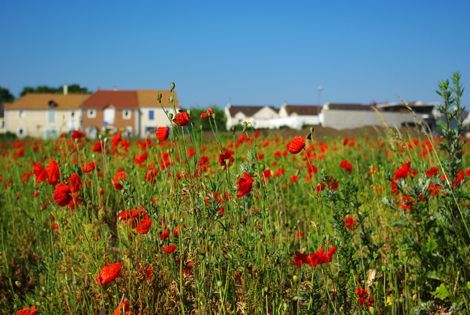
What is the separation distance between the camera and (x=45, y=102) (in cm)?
5756

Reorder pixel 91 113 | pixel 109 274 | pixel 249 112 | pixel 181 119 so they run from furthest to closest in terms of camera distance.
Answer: pixel 249 112
pixel 91 113
pixel 181 119
pixel 109 274

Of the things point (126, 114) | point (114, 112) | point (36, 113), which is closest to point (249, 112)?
point (126, 114)

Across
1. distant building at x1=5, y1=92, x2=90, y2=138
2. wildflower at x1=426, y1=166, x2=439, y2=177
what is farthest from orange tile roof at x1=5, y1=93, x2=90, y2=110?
wildflower at x1=426, y1=166, x2=439, y2=177

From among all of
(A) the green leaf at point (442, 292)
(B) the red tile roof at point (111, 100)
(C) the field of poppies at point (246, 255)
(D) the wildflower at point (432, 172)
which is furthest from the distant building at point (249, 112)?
(A) the green leaf at point (442, 292)

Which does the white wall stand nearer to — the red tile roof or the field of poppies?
the red tile roof

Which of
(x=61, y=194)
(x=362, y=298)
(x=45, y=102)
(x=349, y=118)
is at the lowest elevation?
(x=362, y=298)

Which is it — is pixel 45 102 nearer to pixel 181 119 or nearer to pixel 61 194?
pixel 61 194

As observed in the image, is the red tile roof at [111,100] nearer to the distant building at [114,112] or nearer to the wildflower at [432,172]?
the distant building at [114,112]

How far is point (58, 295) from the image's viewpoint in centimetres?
291

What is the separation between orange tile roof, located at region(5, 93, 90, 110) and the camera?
57.1 metres

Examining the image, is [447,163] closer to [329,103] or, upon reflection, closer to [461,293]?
[461,293]

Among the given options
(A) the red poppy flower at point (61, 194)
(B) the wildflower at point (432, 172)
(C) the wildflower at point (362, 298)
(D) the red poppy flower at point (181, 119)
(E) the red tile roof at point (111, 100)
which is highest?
(E) the red tile roof at point (111, 100)

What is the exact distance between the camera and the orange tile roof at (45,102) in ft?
187

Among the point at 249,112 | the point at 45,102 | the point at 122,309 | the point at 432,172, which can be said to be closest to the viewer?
the point at 122,309
